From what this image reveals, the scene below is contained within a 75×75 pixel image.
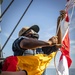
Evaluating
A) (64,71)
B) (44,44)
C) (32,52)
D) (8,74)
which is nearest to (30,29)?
(32,52)

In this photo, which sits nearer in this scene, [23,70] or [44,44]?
[44,44]

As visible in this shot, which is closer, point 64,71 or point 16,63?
point 16,63

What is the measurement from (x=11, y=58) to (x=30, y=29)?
369 mm

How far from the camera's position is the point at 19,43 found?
235cm

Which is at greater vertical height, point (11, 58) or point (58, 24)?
point (58, 24)

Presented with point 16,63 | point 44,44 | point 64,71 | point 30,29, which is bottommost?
point 64,71

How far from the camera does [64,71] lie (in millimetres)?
4570

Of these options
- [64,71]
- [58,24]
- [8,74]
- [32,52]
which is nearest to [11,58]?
[32,52]

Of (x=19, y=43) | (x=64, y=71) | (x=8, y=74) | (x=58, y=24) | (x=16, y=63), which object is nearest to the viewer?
(x=8, y=74)

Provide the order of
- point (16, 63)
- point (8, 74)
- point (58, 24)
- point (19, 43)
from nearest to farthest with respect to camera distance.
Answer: point (8, 74), point (19, 43), point (16, 63), point (58, 24)

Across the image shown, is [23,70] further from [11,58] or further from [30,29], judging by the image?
[30,29]

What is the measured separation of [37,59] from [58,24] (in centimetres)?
56

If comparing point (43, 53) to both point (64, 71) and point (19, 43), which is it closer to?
point (19, 43)

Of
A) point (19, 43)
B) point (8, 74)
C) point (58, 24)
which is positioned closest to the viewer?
point (8, 74)
